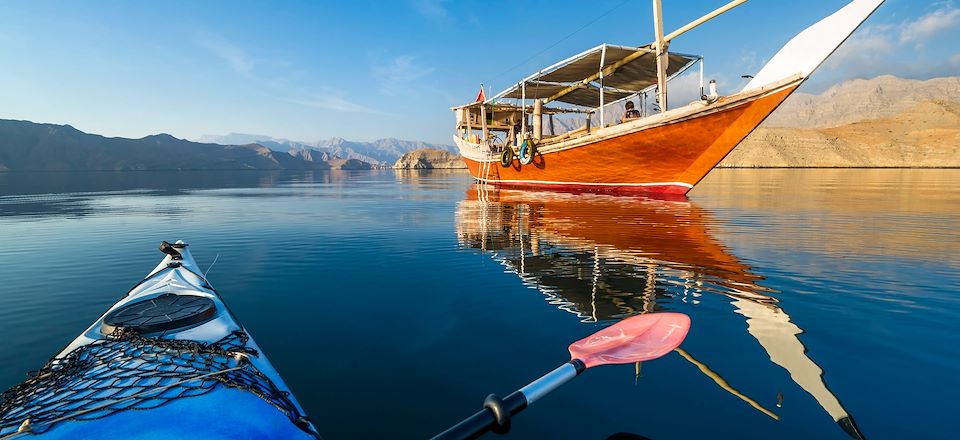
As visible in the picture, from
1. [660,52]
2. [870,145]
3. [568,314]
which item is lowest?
[568,314]

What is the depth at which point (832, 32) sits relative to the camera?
14.6m

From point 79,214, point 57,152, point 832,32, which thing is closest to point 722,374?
point 832,32

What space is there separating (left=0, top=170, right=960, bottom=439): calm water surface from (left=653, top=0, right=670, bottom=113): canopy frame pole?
932 cm

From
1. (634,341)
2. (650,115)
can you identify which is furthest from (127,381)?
(650,115)

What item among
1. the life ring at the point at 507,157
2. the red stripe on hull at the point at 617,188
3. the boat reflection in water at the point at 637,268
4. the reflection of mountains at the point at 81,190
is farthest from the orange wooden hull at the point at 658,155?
the reflection of mountains at the point at 81,190

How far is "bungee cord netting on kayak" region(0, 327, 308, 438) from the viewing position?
2426mm

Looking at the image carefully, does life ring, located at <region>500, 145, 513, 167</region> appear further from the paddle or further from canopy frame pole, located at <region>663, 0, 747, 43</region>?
Result: the paddle

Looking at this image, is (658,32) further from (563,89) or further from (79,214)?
(79,214)

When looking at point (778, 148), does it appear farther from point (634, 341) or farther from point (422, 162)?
point (634, 341)

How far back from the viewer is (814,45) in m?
15.4

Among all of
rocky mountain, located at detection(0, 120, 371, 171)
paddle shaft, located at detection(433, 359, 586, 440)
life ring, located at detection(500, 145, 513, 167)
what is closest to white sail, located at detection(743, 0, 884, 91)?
life ring, located at detection(500, 145, 513, 167)

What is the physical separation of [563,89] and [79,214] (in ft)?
96.3

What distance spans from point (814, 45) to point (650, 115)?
656 cm

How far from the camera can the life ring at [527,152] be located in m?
27.9
